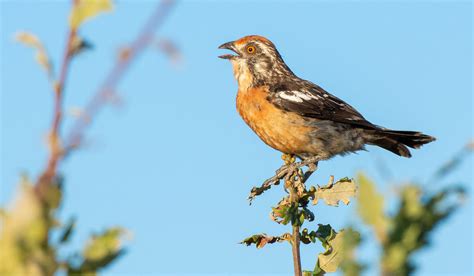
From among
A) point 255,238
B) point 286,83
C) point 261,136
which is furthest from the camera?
point 286,83

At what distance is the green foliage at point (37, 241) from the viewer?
60.8 inches

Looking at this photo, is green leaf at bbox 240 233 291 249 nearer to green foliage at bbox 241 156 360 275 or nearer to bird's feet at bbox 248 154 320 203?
green foliage at bbox 241 156 360 275

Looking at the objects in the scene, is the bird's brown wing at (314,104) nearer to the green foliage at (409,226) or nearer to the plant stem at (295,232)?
the plant stem at (295,232)

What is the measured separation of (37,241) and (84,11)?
548mm

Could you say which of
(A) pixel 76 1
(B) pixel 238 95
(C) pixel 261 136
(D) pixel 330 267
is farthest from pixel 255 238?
(B) pixel 238 95

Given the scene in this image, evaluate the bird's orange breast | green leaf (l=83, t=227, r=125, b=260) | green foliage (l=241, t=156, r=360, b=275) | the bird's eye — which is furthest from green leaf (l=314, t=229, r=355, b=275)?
the bird's eye

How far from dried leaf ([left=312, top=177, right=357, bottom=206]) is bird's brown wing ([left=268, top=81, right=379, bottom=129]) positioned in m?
4.44

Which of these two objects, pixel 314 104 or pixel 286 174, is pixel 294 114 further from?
pixel 286 174

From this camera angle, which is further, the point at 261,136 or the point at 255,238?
the point at 261,136

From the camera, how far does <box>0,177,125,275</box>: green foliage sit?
154cm

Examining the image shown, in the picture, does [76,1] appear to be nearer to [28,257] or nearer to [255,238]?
[28,257]

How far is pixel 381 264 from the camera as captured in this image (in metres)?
1.54

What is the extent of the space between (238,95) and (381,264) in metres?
8.29

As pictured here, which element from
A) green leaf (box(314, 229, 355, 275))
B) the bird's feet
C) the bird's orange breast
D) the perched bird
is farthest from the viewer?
the perched bird
